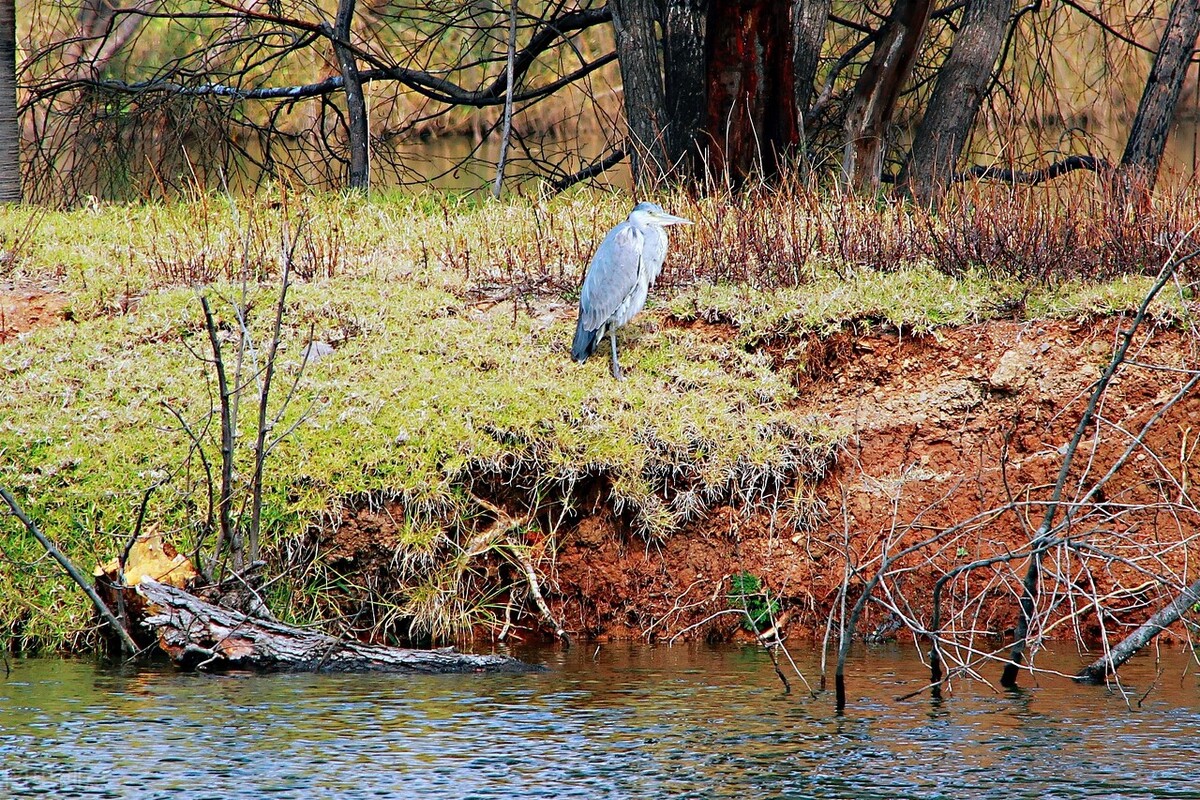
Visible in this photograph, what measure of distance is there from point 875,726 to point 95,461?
3418mm

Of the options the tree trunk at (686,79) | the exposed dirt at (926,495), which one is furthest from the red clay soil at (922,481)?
the tree trunk at (686,79)

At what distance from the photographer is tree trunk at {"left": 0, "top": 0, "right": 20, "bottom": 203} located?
32.1 ft

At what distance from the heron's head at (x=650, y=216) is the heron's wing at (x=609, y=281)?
0.95 feet

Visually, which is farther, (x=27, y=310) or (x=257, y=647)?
(x=27, y=310)

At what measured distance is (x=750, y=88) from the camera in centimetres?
845

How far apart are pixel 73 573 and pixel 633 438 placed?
240cm

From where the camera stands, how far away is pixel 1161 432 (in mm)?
5930

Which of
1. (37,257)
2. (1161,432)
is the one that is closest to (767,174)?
(1161,432)

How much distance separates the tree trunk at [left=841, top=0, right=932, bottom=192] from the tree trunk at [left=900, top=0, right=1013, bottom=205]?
1.13ft

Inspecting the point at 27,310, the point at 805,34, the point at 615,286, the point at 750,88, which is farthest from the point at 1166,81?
the point at 27,310

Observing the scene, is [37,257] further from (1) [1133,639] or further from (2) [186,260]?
(1) [1133,639]

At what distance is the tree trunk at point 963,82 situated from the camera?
933 cm

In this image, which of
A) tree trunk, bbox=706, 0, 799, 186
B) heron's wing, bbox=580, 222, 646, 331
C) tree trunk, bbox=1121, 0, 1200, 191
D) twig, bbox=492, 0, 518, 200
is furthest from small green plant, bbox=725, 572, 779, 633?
tree trunk, bbox=1121, 0, 1200, 191

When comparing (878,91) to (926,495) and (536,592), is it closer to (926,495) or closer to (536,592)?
(926,495)
